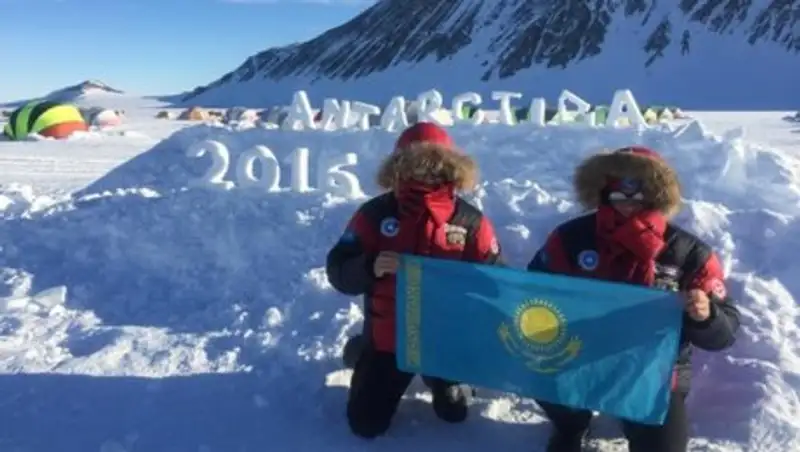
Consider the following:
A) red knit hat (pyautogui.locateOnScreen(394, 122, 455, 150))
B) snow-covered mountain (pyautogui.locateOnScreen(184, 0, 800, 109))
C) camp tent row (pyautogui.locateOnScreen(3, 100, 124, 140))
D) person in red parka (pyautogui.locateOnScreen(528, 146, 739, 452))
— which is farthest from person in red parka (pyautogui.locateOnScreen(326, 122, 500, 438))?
snow-covered mountain (pyautogui.locateOnScreen(184, 0, 800, 109))

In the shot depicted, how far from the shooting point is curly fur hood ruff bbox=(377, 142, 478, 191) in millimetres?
4902

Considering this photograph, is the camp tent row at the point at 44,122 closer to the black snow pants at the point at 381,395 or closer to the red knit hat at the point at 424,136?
the red knit hat at the point at 424,136

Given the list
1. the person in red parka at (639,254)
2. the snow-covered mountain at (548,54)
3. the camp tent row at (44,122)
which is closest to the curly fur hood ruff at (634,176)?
the person in red parka at (639,254)

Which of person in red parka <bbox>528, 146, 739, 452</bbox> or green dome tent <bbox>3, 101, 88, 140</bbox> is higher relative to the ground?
person in red parka <bbox>528, 146, 739, 452</bbox>

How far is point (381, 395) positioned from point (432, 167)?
1064 mm

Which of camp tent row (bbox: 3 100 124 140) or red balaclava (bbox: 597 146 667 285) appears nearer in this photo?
red balaclava (bbox: 597 146 667 285)

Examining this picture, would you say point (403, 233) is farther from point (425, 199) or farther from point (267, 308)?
point (267, 308)

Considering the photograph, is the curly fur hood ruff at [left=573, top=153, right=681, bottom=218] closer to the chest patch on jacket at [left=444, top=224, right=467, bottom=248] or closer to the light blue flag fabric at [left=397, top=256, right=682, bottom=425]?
the light blue flag fabric at [left=397, top=256, right=682, bottom=425]

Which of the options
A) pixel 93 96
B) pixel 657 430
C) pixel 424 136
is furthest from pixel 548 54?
pixel 657 430

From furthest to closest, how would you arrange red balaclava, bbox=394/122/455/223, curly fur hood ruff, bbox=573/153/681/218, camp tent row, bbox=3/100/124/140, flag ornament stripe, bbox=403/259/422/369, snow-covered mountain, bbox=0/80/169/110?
snow-covered mountain, bbox=0/80/169/110, camp tent row, bbox=3/100/124/140, red balaclava, bbox=394/122/455/223, flag ornament stripe, bbox=403/259/422/369, curly fur hood ruff, bbox=573/153/681/218

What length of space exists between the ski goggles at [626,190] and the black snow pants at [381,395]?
120 cm

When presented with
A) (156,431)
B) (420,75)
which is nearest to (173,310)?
(156,431)

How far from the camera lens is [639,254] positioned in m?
4.53

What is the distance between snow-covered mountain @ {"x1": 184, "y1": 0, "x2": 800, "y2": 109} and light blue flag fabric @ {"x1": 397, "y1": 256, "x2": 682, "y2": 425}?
83887 millimetres
